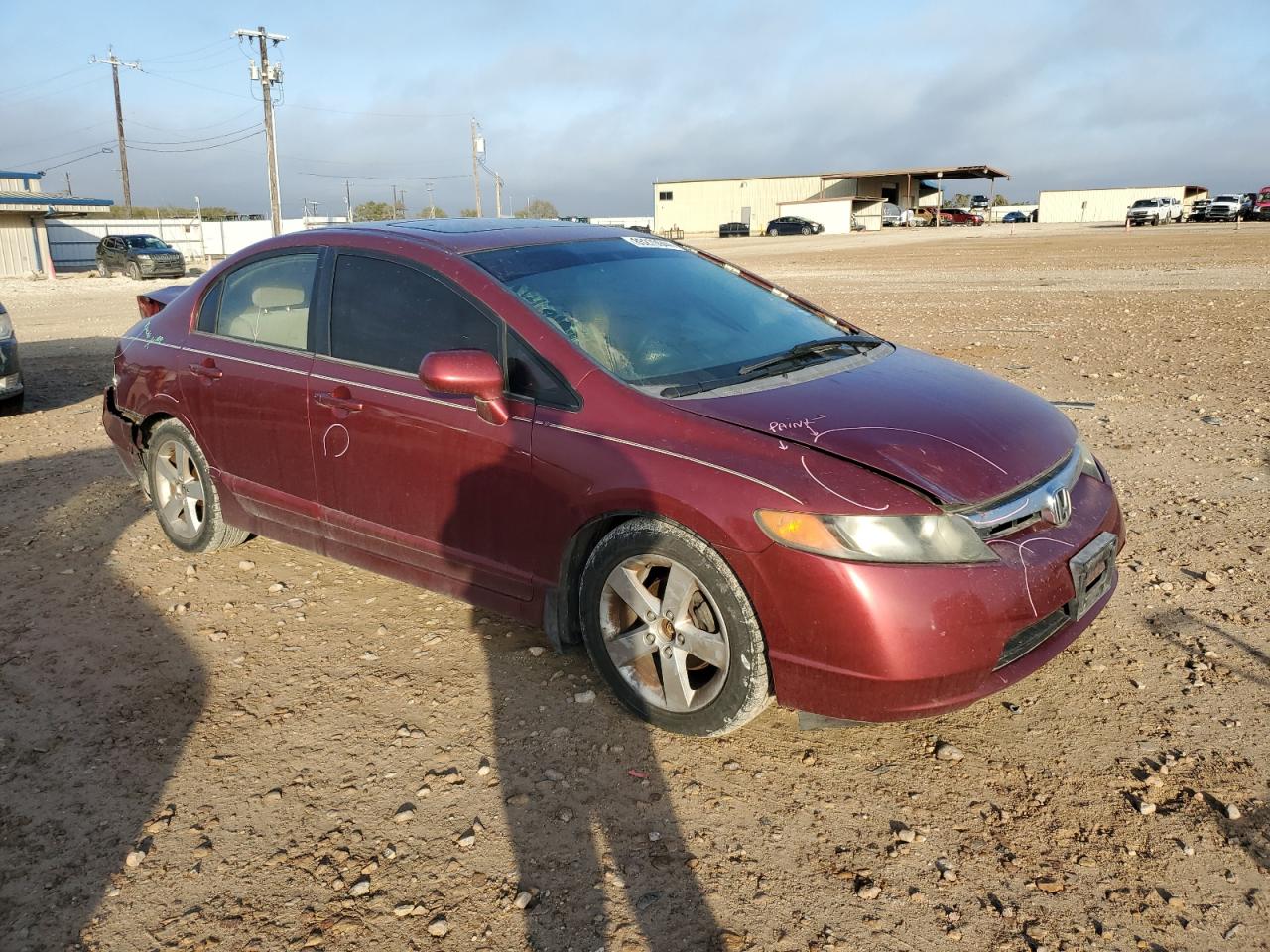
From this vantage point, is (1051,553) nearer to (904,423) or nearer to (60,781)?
(904,423)

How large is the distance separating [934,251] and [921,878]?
3464cm

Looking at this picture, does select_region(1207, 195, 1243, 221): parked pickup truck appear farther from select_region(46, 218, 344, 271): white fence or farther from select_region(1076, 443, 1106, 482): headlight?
select_region(1076, 443, 1106, 482): headlight

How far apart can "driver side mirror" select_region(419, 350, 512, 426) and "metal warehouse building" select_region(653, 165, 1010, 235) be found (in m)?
73.6

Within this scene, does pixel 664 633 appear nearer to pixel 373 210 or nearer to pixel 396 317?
pixel 396 317

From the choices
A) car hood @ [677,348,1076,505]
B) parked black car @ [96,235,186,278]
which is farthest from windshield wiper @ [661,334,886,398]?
parked black car @ [96,235,186,278]

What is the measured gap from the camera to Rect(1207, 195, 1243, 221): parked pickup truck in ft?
187

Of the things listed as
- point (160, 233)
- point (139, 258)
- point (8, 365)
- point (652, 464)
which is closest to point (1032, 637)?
point (652, 464)

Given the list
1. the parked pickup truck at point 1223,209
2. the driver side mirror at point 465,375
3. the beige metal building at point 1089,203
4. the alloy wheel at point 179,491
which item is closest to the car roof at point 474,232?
the driver side mirror at point 465,375

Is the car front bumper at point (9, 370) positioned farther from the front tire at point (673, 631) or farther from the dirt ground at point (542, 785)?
the front tire at point (673, 631)

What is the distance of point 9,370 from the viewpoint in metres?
8.38

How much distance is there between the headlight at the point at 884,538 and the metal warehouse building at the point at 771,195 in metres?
74.1

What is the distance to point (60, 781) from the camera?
3146 millimetres

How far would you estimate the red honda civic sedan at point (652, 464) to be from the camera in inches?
110

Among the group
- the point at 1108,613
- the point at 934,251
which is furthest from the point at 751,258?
the point at 1108,613
